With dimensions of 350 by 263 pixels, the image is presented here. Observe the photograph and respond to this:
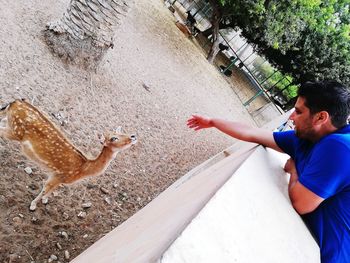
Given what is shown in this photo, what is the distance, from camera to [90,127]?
17.1ft

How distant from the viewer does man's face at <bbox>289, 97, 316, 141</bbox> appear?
97.2 inches

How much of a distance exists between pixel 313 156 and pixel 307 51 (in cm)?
1400

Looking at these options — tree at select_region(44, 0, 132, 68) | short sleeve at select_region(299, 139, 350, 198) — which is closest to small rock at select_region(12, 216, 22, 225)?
short sleeve at select_region(299, 139, 350, 198)

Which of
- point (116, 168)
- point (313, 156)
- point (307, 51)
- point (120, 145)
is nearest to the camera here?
point (313, 156)

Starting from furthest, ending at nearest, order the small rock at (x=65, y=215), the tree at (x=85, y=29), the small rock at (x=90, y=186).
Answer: the tree at (x=85, y=29)
the small rock at (x=90, y=186)
the small rock at (x=65, y=215)

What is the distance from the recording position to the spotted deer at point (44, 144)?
3600 mm

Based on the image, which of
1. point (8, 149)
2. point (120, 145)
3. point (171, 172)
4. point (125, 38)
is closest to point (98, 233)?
point (120, 145)

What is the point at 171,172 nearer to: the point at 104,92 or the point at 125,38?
the point at 104,92

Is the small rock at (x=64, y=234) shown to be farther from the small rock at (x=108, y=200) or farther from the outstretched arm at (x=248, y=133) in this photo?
the outstretched arm at (x=248, y=133)

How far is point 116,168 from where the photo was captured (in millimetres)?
5074

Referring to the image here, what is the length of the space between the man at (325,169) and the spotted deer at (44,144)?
2.13 meters

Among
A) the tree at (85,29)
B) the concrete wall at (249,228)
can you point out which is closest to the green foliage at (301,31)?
the tree at (85,29)

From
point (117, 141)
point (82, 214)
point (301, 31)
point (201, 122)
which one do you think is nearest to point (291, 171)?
point (201, 122)

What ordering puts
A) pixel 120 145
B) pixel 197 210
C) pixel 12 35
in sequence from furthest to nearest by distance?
pixel 12 35 → pixel 120 145 → pixel 197 210
